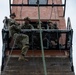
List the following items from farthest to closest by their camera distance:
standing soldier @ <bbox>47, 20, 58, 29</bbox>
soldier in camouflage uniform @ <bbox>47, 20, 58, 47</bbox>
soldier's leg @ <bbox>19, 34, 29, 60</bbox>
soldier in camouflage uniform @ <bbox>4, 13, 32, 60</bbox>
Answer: standing soldier @ <bbox>47, 20, 58, 29</bbox> → soldier in camouflage uniform @ <bbox>47, 20, 58, 47</bbox> → soldier in camouflage uniform @ <bbox>4, 13, 32, 60</bbox> → soldier's leg @ <bbox>19, 34, 29, 60</bbox>

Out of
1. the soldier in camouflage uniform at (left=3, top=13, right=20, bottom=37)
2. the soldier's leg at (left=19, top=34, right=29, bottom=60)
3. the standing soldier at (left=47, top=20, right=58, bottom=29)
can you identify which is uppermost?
the soldier in camouflage uniform at (left=3, top=13, right=20, bottom=37)

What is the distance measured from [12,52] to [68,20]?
118 inches

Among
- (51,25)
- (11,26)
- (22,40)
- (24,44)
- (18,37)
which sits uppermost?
(11,26)

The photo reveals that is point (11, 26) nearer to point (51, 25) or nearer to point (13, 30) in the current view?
point (13, 30)

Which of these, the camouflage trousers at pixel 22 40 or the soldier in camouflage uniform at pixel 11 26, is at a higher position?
the soldier in camouflage uniform at pixel 11 26

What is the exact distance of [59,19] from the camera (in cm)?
2566

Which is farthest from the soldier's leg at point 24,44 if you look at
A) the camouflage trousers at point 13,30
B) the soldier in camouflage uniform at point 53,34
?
the soldier in camouflage uniform at point 53,34

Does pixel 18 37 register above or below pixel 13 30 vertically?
below

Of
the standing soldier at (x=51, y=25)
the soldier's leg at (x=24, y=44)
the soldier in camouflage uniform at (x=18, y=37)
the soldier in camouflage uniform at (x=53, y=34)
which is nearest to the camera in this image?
the soldier's leg at (x=24, y=44)

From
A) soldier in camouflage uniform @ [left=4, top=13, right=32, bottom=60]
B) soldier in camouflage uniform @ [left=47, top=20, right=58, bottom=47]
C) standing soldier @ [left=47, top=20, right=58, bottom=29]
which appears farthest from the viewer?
standing soldier @ [left=47, top=20, right=58, bottom=29]

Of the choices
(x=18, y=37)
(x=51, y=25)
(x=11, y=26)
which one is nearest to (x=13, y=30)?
(x=11, y=26)

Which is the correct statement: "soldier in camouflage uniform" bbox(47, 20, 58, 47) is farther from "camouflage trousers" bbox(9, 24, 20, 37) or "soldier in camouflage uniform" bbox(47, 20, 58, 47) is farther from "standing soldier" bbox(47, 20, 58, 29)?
"camouflage trousers" bbox(9, 24, 20, 37)

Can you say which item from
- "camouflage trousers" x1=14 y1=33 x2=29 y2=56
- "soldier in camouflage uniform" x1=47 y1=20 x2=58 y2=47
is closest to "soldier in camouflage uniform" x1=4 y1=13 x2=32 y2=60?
"camouflage trousers" x1=14 y1=33 x2=29 y2=56

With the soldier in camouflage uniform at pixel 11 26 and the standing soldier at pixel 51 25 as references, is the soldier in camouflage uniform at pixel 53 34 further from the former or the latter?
the soldier in camouflage uniform at pixel 11 26
